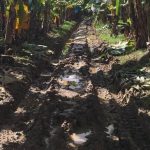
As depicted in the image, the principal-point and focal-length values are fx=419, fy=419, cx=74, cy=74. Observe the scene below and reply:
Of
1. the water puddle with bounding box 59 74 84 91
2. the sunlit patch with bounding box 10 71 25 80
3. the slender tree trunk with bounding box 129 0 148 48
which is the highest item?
the slender tree trunk with bounding box 129 0 148 48

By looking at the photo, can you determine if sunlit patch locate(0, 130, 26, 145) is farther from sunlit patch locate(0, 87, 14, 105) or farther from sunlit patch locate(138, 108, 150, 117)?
sunlit patch locate(138, 108, 150, 117)

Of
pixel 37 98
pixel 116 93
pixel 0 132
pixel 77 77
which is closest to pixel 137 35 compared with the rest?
pixel 77 77

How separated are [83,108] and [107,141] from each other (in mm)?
2649

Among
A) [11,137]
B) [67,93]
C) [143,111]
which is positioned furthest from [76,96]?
[11,137]

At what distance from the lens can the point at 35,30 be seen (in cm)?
3312

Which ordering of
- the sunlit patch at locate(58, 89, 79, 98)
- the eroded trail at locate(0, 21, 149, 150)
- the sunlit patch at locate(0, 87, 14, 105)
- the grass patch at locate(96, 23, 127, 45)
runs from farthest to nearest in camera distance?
the grass patch at locate(96, 23, 127, 45) < the sunlit patch at locate(58, 89, 79, 98) < the sunlit patch at locate(0, 87, 14, 105) < the eroded trail at locate(0, 21, 149, 150)

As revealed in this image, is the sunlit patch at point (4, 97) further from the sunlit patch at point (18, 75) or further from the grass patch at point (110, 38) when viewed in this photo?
the grass patch at point (110, 38)

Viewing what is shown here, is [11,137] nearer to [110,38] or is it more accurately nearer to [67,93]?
[67,93]

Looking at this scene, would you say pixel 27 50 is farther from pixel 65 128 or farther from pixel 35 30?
pixel 65 128

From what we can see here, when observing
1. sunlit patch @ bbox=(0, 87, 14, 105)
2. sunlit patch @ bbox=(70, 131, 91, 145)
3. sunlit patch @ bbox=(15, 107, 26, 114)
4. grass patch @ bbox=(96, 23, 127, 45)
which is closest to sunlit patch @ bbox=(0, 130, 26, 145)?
sunlit patch @ bbox=(70, 131, 91, 145)

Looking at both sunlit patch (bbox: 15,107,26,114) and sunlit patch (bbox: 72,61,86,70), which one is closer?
sunlit patch (bbox: 15,107,26,114)

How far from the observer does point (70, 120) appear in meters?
10.9

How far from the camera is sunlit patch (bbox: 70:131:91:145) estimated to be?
31.2 ft

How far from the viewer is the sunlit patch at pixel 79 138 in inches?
374
